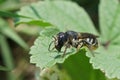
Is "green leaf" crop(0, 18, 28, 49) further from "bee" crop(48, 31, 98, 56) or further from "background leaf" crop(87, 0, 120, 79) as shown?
"bee" crop(48, 31, 98, 56)

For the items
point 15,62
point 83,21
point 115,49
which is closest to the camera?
point 115,49

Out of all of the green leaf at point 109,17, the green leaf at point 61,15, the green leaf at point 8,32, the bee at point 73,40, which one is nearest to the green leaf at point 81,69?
the bee at point 73,40

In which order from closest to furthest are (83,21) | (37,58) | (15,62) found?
(37,58) → (83,21) → (15,62)

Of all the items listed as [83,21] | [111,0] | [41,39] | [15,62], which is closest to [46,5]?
[83,21]

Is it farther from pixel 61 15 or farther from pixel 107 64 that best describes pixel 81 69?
pixel 61 15

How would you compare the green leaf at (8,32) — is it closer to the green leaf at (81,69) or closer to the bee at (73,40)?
the green leaf at (81,69)

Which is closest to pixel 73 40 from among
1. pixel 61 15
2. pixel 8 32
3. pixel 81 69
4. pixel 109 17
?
pixel 81 69

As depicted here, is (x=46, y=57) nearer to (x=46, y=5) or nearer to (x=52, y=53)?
(x=52, y=53)
